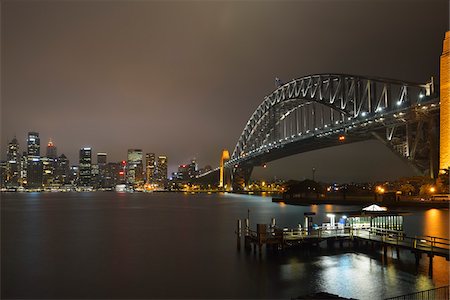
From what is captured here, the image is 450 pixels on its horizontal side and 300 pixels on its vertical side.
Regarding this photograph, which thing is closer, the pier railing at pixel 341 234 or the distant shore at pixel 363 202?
the pier railing at pixel 341 234

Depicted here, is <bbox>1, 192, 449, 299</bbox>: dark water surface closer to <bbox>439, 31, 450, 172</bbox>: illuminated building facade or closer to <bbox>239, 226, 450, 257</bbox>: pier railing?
<bbox>239, 226, 450, 257</bbox>: pier railing

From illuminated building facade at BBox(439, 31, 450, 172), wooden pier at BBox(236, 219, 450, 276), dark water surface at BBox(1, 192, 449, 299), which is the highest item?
illuminated building facade at BBox(439, 31, 450, 172)

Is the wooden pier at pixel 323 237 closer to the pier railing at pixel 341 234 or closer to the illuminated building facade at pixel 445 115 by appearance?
the pier railing at pixel 341 234

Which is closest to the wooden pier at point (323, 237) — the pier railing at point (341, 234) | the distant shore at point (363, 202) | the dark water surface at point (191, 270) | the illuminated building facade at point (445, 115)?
the pier railing at point (341, 234)

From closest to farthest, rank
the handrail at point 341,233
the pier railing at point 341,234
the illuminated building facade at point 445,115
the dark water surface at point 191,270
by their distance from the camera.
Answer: the dark water surface at point 191,270 → the pier railing at point 341,234 → the handrail at point 341,233 → the illuminated building facade at point 445,115

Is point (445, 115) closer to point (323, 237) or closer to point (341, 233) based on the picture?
point (341, 233)

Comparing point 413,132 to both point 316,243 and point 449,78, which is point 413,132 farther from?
point 316,243

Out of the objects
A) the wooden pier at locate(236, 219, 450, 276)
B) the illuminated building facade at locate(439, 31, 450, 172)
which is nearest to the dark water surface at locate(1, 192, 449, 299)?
the wooden pier at locate(236, 219, 450, 276)

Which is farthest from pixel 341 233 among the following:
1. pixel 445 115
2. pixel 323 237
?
pixel 445 115

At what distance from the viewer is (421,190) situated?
192 feet

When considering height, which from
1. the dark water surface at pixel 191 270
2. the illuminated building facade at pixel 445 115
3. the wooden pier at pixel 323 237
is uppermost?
Answer: the illuminated building facade at pixel 445 115

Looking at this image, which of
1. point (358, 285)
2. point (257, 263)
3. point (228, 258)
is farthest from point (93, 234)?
point (358, 285)

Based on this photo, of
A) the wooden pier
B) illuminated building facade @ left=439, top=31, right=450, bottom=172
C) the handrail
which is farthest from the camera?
illuminated building facade @ left=439, top=31, right=450, bottom=172

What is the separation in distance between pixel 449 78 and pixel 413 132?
11960 millimetres
